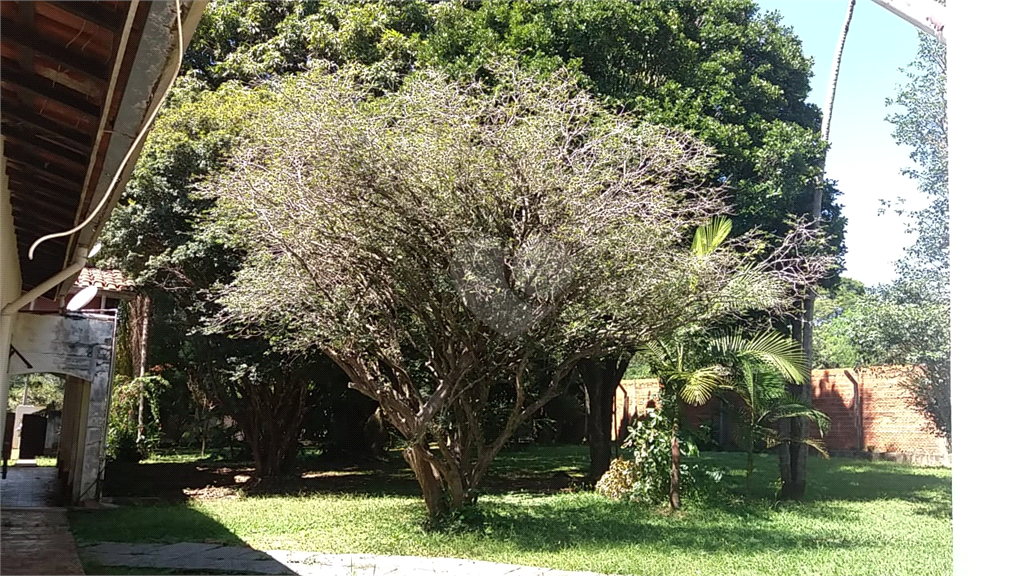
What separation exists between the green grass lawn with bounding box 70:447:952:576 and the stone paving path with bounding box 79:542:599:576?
1.00 feet

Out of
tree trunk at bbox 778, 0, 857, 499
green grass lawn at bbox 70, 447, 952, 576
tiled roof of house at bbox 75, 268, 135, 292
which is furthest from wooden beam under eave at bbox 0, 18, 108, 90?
tiled roof of house at bbox 75, 268, 135, 292

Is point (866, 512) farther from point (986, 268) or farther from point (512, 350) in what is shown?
point (986, 268)

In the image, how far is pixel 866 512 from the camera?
10.3 metres

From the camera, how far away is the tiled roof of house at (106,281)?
41.5 ft

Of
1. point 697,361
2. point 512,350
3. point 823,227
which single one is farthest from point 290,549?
point 823,227

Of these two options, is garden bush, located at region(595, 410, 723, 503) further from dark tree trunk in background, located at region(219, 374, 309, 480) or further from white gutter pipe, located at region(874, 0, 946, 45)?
white gutter pipe, located at region(874, 0, 946, 45)

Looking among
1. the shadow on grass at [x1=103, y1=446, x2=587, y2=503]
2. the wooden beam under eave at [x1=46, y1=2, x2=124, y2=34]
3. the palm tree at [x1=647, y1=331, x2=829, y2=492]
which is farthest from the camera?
the shadow on grass at [x1=103, y1=446, x2=587, y2=503]

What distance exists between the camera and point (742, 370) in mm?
10211

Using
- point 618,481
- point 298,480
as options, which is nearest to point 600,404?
point 618,481

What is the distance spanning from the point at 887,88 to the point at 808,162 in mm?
1488

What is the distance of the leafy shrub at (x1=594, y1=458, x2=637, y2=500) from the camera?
36.0 ft

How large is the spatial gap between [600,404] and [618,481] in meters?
1.66

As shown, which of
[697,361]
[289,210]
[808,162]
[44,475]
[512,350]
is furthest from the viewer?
[44,475]

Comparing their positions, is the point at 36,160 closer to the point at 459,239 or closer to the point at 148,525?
the point at 459,239
